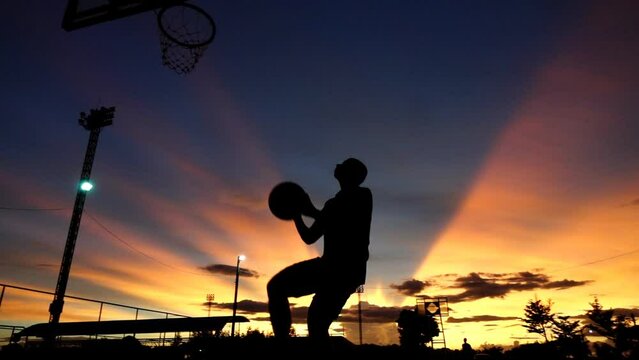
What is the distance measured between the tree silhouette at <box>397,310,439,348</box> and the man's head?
7188cm

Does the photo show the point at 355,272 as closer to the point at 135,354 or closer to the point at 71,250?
the point at 135,354

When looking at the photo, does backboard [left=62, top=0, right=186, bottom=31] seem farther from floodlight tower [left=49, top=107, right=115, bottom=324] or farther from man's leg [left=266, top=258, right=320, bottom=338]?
floodlight tower [left=49, top=107, right=115, bottom=324]

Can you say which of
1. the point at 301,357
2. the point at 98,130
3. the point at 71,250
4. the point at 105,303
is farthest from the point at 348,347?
the point at 98,130

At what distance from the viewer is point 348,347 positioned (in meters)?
4.66

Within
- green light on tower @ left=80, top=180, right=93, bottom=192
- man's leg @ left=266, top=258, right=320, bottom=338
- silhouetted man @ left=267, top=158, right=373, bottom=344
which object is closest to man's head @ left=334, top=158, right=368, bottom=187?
silhouetted man @ left=267, top=158, right=373, bottom=344

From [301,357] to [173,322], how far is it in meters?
24.5

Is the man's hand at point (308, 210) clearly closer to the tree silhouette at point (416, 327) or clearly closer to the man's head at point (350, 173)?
the man's head at point (350, 173)

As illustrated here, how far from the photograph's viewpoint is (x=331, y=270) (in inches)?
150

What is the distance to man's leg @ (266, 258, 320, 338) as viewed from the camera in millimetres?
3912

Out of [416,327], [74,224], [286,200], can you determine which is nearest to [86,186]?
[74,224]

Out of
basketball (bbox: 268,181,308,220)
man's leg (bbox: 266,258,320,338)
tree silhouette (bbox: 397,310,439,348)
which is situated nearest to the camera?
man's leg (bbox: 266,258,320,338)

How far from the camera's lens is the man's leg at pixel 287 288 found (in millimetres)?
3912

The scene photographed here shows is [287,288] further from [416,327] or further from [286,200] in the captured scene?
[416,327]

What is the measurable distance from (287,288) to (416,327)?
78845 millimetres
